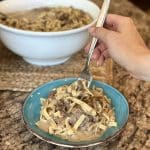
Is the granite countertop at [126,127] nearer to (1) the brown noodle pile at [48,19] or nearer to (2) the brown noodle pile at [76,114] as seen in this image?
(2) the brown noodle pile at [76,114]

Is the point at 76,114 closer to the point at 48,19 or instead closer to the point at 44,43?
the point at 44,43

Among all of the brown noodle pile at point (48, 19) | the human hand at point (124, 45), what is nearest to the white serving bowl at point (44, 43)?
the brown noodle pile at point (48, 19)

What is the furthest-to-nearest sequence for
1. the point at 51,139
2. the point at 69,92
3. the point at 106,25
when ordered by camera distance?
the point at 106,25
the point at 69,92
the point at 51,139

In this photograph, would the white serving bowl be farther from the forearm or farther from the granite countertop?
the forearm

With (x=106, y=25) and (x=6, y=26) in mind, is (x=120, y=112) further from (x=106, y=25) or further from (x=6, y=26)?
(x=6, y=26)

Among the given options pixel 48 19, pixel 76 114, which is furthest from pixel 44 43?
pixel 76 114

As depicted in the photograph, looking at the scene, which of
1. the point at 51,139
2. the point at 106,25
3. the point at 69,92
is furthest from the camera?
the point at 106,25

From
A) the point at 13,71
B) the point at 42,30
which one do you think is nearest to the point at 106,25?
the point at 42,30
